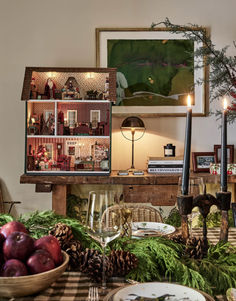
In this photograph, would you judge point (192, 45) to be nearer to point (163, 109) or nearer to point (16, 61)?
point (163, 109)

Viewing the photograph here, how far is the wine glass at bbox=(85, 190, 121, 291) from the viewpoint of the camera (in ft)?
3.88

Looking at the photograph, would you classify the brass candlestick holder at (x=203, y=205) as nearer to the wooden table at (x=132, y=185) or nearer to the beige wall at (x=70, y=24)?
the wooden table at (x=132, y=185)

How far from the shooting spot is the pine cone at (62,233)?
1318mm

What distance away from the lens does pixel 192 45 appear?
12.4 ft

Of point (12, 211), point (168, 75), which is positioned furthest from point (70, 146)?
point (168, 75)

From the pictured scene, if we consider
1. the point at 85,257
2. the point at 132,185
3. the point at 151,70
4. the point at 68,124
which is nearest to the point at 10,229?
the point at 85,257

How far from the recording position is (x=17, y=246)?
1.10 m

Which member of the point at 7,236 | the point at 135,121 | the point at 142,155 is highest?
the point at 135,121

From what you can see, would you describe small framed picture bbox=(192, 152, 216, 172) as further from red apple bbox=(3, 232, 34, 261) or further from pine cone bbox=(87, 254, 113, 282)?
red apple bbox=(3, 232, 34, 261)

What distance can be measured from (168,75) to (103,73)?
1.95 feet

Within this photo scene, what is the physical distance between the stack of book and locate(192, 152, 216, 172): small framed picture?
209 millimetres

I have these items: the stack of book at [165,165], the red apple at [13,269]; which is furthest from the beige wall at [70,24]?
the red apple at [13,269]

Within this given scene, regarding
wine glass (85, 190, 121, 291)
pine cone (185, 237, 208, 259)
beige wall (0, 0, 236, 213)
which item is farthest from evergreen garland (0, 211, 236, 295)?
beige wall (0, 0, 236, 213)

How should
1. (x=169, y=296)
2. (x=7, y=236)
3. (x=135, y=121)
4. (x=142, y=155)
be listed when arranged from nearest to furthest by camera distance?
(x=169, y=296) < (x=7, y=236) < (x=135, y=121) < (x=142, y=155)
